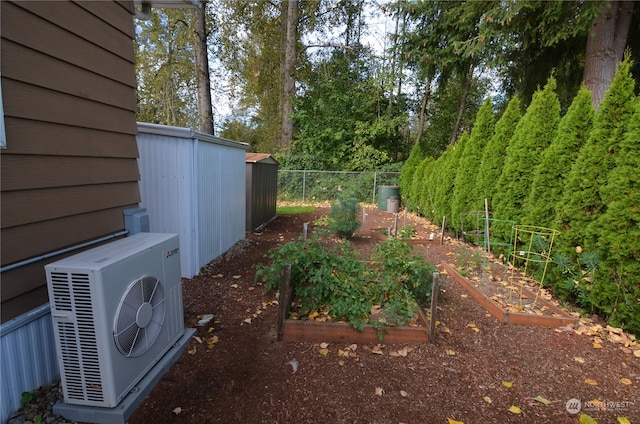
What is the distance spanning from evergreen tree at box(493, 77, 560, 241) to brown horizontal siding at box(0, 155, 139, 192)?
529 cm

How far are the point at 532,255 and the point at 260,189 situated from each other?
18.6 feet

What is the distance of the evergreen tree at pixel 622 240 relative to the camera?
284 cm

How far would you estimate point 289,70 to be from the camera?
550 inches

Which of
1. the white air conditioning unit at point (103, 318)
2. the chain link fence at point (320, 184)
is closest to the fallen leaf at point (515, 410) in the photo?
the white air conditioning unit at point (103, 318)

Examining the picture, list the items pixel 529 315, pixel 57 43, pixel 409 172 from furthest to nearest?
1. pixel 409 172
2. pixel 529 315
3. pixel 57 43

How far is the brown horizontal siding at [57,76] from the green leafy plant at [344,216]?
165 inches

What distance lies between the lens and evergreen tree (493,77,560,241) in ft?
15.0

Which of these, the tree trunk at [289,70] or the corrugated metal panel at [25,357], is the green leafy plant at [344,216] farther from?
the tree trunk at [289,70]

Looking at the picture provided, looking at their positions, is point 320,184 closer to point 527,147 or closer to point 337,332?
point 527,147

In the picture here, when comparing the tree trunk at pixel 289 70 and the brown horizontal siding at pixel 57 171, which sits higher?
the tree trunk at pixel 289 70

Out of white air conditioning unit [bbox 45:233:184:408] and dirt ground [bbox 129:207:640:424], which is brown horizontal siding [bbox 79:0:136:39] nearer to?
white air conditioning unit [bbox 45:233:184:408]

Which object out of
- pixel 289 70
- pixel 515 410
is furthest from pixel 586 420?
pixel 289 70

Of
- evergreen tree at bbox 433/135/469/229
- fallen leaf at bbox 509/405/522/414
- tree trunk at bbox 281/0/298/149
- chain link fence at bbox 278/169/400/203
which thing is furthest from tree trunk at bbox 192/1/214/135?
fallen leaf at bbox 509/405/522/414

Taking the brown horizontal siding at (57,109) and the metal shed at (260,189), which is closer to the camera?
the brown horizontal siding at (57,109)
